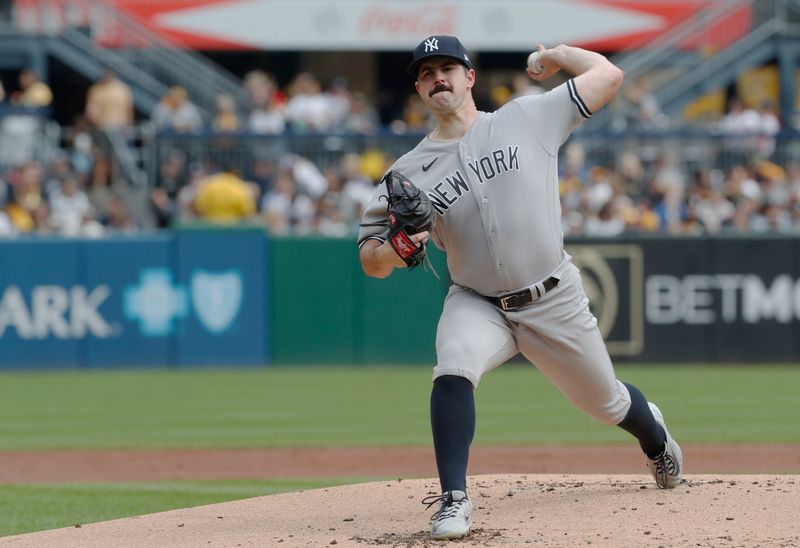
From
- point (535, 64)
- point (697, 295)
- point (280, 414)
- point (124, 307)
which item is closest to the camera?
point (535, 64)

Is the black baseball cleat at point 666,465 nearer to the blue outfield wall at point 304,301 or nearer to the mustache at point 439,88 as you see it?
the mustache at point 439,88

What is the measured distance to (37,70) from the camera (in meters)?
20.7

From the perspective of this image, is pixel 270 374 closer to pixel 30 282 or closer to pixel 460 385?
pixel 30 282

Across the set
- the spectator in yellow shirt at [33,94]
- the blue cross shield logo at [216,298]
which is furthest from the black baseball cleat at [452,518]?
the spectator in yellow shirt at [33,94]

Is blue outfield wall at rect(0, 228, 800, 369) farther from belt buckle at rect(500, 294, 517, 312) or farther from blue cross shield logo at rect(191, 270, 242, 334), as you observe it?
belt buckle at rect(500, 294, 517, 312)

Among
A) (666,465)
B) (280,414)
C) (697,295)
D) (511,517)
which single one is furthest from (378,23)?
(511,517)

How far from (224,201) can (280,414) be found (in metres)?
5.26

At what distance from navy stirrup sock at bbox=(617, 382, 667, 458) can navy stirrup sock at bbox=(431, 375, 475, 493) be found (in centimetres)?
88

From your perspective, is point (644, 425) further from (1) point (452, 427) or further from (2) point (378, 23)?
(2) point (378, 23)

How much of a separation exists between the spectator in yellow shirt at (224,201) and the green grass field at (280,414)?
1979 mm

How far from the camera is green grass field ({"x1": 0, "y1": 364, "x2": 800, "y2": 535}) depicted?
25.6ft

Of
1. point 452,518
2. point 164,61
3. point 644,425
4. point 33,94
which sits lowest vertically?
point 452,518

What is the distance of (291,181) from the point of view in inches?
682

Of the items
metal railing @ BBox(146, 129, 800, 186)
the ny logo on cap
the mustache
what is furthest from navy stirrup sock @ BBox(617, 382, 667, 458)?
metal railing @ BBox(146, 129, 800, 186)
